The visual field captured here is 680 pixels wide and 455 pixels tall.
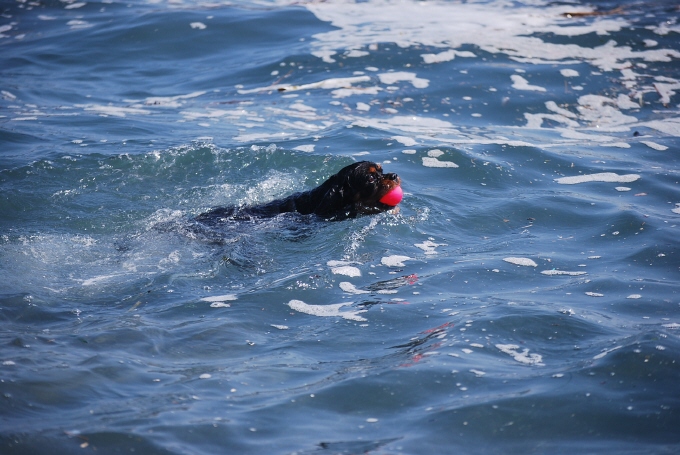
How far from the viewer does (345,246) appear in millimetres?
6777

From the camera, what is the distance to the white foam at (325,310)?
5402mm

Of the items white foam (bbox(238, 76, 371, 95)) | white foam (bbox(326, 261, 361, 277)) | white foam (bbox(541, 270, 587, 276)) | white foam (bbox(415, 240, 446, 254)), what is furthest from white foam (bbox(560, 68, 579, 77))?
white foam (bbox(326, 261, 361, 277))

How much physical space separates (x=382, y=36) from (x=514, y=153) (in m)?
5.66

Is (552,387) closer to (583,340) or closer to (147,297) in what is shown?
(583,340)

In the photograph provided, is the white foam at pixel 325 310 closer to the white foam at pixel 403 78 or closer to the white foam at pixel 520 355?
the white foam at pixel 520 355

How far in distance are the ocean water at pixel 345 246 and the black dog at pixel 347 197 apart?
7.1 inches

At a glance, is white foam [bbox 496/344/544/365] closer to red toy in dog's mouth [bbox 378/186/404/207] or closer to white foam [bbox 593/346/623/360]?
white foam [bbox 593/346/623/360]

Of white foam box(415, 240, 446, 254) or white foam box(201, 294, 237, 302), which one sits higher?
white foam box(201, 294, 237, 302)

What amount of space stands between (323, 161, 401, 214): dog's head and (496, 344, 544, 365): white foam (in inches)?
91.0

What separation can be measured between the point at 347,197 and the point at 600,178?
380 centimetres

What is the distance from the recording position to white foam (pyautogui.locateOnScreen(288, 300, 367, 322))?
5402 millimetres

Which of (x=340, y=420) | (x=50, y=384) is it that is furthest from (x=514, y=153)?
(x=50, y=384)

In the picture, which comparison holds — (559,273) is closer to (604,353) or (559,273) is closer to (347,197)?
(604,353)

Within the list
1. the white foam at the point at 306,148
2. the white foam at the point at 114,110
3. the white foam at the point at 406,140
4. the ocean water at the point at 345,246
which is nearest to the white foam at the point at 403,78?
the ocean water at the point at 345,246
